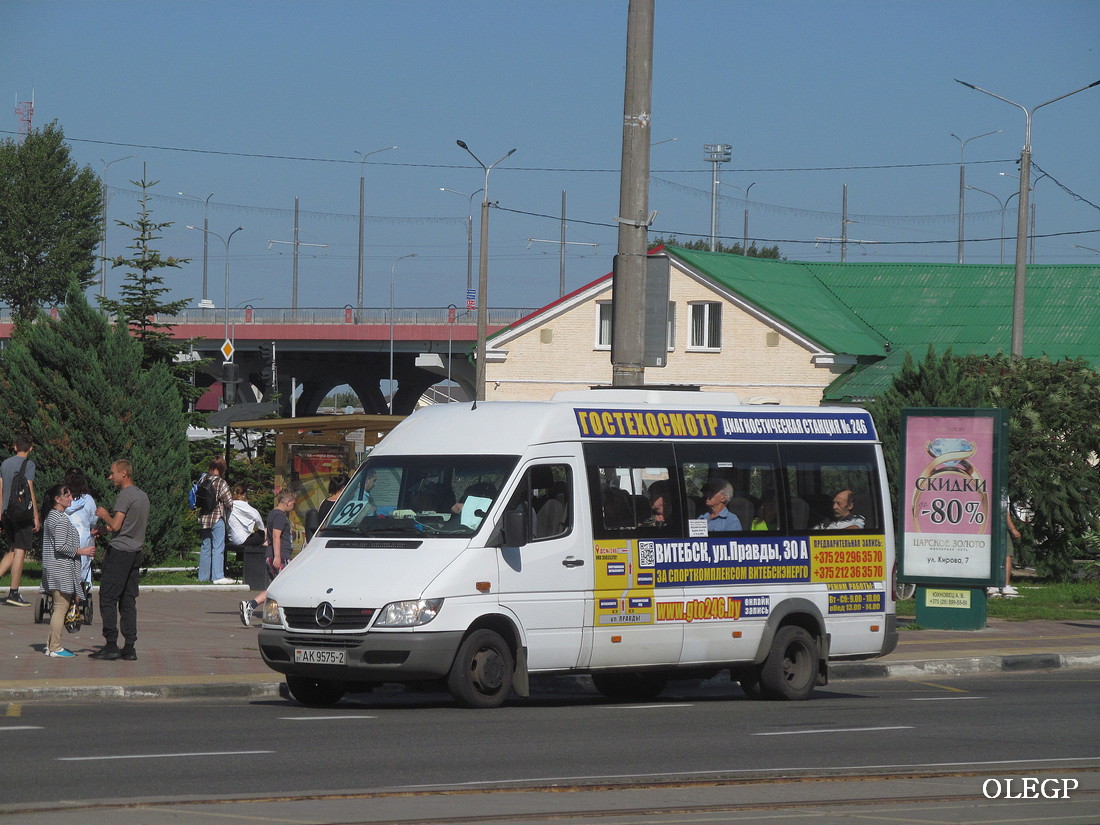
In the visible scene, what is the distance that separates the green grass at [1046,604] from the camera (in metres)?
23.5

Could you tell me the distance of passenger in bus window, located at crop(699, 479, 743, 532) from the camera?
14.2 meters

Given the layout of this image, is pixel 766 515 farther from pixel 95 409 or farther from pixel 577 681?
pixel 95 409

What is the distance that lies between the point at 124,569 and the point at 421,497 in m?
3.30

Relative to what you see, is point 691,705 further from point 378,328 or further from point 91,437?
point 378,328

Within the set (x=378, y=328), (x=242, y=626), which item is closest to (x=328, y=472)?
(x=242, y=626)

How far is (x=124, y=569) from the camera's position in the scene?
14.8m

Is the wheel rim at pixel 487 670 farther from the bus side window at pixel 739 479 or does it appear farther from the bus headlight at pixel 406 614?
the bus side window at pixel 739 479

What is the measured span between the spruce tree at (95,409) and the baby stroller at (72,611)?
15.5 feet

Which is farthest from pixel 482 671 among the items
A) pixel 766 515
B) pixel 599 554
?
pixel 766 515

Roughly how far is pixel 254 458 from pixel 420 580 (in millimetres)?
19523

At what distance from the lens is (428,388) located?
109 meters

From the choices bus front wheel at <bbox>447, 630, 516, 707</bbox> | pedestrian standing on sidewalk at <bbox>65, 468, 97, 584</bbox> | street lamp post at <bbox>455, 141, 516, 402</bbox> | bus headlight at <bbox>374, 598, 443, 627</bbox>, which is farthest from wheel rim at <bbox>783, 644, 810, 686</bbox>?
street lamp post at <bbox>455, 141, 516, 402</bbox>

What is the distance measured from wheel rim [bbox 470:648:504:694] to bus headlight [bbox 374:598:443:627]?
2.07ft

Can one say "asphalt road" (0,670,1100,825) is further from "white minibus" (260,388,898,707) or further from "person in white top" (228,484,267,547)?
"person in white top" (228,484,267,547)
